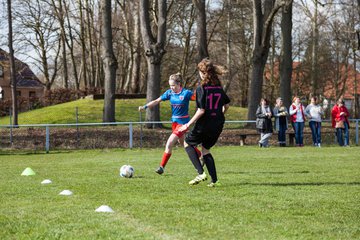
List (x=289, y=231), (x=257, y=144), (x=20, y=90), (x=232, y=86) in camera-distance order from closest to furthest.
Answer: (x=289, y=231), (x=257, y=144), (x=232, y=86), (x=20, y=90)

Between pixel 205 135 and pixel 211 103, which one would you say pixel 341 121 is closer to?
pixel 205 135

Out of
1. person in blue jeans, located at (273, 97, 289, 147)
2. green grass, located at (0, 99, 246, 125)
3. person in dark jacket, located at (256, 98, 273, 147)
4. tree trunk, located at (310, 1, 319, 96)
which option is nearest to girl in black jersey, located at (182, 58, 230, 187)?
person in dark jacket, located at (256, 98, 273, 147)

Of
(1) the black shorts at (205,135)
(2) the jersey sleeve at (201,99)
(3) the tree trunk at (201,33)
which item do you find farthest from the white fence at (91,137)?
(2) the jersey sleeve at (201,99)

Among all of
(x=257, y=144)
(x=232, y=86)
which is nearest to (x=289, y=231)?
(x=257, y=144)

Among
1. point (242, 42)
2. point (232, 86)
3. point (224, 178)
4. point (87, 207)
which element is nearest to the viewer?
point (87, 207)

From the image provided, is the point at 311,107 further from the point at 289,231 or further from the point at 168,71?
the point at 168,71

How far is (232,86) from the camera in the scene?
59.3 metres

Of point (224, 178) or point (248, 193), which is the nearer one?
point (248, 193)

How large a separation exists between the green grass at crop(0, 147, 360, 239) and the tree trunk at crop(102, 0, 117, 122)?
56.9 feet

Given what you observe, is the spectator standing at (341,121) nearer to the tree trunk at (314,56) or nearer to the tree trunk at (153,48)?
the tree trunk at (153,48)

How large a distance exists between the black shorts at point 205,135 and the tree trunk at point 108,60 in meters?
20.2

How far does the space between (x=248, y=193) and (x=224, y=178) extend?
2.48 m

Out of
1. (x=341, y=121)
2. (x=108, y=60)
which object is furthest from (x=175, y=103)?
(x=108, y=60)

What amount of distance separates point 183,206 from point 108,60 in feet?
74.3
